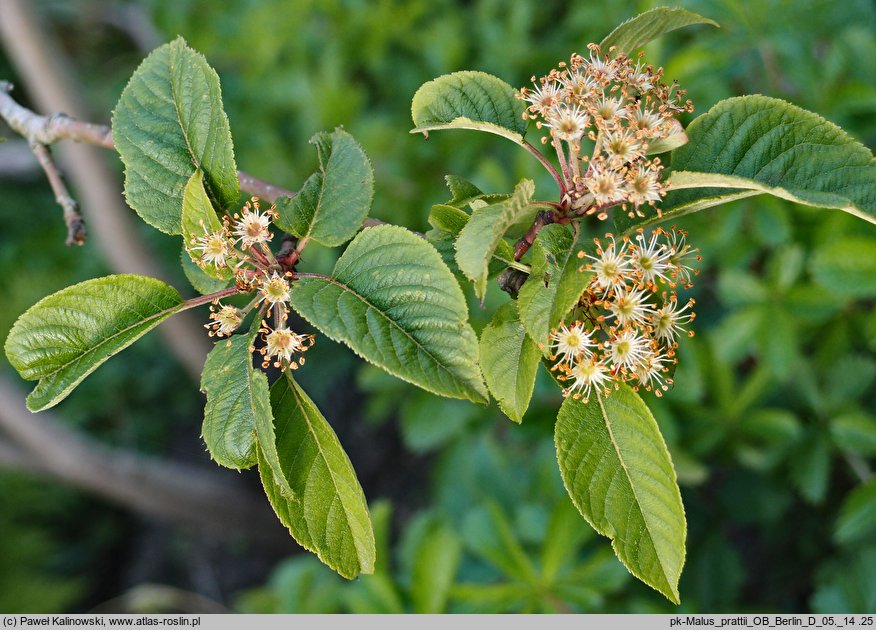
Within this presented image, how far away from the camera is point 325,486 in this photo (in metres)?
0.84

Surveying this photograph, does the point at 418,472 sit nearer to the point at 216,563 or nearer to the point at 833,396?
the point at 216,563

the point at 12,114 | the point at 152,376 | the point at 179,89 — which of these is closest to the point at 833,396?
the point at 179,89

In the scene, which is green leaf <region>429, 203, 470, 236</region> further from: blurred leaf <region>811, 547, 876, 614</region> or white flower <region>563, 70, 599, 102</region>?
blurred leaf <region>811, 547, 876, 614</region>

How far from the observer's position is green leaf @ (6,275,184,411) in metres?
0.79

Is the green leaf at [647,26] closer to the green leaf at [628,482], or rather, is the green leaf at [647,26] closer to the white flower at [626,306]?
the white flower at [626,306]

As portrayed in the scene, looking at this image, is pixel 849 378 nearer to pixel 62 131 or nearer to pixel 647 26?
pixel 647 26

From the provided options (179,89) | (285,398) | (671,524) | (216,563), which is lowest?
(216,563)

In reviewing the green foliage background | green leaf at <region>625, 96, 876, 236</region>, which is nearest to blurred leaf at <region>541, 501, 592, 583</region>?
the green foliage background

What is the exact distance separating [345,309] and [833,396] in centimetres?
Answer: 148

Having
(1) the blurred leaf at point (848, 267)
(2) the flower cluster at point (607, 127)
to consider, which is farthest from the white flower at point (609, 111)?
(1) the blurred leaf at point (848, 267)

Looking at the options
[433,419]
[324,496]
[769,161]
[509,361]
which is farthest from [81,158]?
[769,161]

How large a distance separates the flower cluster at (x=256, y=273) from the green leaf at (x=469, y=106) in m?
0.22

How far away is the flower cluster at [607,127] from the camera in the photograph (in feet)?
2.54

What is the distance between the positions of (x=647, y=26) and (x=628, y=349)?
0.38m
